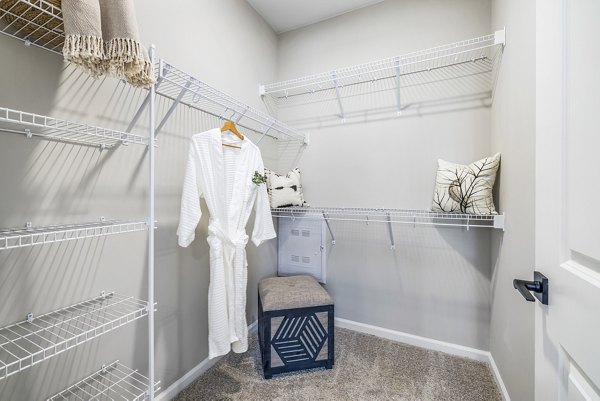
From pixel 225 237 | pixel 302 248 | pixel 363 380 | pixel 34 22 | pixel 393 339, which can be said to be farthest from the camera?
pixel 302 248

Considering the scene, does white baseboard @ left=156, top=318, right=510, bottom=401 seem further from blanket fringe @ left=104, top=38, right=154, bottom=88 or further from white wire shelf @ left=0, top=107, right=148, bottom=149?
blanket fringe @ left=104, top=38, right=154, bottom=88

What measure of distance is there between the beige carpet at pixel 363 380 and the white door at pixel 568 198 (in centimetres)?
105

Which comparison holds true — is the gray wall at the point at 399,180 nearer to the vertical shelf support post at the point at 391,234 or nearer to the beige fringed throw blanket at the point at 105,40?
the vertical shelf support post at the point at 391,234

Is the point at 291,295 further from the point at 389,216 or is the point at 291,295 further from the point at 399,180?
the point at 399,180

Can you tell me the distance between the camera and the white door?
1.58ft

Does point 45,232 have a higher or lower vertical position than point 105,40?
lower

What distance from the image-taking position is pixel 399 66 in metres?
1.76

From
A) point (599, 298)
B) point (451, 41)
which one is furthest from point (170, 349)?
point (451, 41)

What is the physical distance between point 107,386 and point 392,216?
1.97m

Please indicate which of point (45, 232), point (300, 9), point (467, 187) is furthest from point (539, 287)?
point (300, 9)

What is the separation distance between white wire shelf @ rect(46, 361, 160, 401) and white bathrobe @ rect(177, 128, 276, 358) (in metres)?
0.38

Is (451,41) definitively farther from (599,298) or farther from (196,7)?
(599,298)

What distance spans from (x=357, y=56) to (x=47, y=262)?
93.4 inches

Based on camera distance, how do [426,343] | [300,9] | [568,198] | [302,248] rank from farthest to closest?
[302,248]
[300,9]
[426,343]
[568,198]
